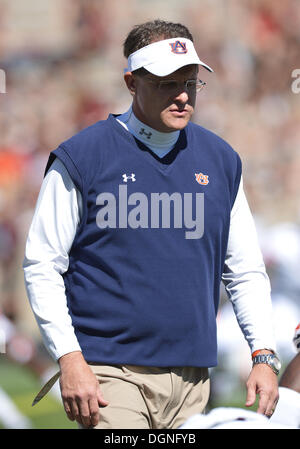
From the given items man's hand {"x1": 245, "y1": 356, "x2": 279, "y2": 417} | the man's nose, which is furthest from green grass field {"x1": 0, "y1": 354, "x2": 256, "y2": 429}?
the man's nose

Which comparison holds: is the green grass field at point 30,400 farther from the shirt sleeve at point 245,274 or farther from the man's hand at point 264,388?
the man's hand at point 264,388

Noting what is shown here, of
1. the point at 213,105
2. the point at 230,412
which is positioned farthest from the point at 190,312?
the point at 213,105

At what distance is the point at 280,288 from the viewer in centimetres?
762

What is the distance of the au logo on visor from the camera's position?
10.2 feet

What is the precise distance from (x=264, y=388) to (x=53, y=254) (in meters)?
0.85

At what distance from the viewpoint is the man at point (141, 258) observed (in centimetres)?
301

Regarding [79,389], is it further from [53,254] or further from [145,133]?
[145,133]

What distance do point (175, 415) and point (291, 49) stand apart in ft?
27.1

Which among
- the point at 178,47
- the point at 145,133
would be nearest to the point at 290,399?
the point at 145,133

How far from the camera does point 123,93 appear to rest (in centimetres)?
1077

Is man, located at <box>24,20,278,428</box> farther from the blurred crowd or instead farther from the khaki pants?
the blurred crowd

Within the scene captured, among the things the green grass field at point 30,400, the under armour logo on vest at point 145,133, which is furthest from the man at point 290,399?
the green grass field at point 30,400

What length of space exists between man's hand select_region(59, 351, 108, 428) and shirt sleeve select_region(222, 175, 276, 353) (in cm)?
67
